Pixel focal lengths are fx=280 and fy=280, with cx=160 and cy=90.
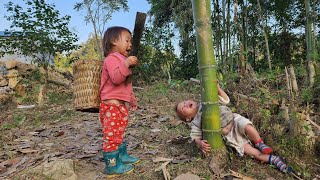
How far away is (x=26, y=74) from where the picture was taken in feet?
32.4

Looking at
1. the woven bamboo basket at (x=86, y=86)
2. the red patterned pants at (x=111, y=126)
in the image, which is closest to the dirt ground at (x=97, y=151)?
the red patterned pants at (x=111, y=126)

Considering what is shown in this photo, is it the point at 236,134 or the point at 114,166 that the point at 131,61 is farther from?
the point at 236,134

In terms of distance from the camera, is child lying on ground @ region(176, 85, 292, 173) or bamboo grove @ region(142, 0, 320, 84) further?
bamboo grove @ region(142, 0, 320, 84)

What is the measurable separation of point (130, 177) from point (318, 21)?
15.7 meters

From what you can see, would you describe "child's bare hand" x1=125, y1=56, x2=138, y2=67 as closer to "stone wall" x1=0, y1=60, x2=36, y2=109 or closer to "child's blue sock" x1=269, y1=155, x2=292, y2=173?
"child's blue sock" x1=269, y1=155, x2=292, y2=173

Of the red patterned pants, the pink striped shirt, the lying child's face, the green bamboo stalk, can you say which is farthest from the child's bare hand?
the lying child's face

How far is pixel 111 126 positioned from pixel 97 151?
0.95m

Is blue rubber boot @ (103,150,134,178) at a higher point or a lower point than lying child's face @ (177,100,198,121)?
lower

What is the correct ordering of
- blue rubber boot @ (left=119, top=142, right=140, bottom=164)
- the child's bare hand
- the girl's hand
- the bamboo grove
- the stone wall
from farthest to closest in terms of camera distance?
the bamboo grove
the stone wall
blue rubber boot @ (left=119, top=142, right=140, bottom=164)
the girl's hand
the child's bare hand

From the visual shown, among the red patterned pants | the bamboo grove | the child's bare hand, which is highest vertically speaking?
the bamboo grove

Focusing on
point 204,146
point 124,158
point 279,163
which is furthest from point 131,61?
point 279,163

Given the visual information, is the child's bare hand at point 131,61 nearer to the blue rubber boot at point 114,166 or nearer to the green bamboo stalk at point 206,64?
the green bamboo stalk at point 206,64

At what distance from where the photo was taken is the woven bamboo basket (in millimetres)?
2416

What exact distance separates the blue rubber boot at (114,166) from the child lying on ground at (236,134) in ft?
2.21
